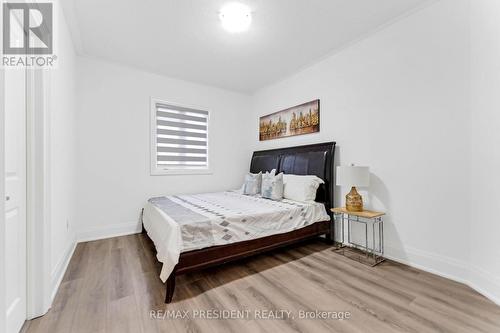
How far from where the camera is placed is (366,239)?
2559 mm

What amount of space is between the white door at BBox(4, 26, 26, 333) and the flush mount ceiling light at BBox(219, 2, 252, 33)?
1810mm

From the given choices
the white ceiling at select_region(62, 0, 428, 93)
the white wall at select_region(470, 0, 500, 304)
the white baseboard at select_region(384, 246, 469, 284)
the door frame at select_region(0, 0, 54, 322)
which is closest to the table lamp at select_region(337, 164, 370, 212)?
the white baseboard at select_region(384, 246, 469, 284)

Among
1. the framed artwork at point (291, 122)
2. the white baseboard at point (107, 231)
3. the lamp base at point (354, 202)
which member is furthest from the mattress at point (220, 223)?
the framed artwork at point (291, 122)

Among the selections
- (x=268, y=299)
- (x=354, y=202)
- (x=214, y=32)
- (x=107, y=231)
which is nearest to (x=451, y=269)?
(x=354, y=202)

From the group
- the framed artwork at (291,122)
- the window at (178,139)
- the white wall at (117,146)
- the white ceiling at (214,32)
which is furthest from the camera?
the window at (178,139)

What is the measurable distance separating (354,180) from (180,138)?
119 inches

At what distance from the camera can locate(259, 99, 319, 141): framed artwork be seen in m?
3.39

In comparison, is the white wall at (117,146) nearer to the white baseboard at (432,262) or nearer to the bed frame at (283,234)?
the bed frame at (283,234)

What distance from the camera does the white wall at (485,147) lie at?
173 centimetres

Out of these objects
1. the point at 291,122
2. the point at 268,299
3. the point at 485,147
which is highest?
the point at 291,122

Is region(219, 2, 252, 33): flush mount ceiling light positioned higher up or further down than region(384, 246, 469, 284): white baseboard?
higher up

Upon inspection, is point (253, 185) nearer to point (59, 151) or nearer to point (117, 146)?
point (117, 146)

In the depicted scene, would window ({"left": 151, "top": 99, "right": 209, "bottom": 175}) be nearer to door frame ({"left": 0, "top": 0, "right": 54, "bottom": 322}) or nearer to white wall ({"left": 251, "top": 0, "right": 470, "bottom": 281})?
door frame ({"left": 0, "top": 0, "right": 54, "bottom": 322})

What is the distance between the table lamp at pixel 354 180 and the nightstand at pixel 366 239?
9 cm
